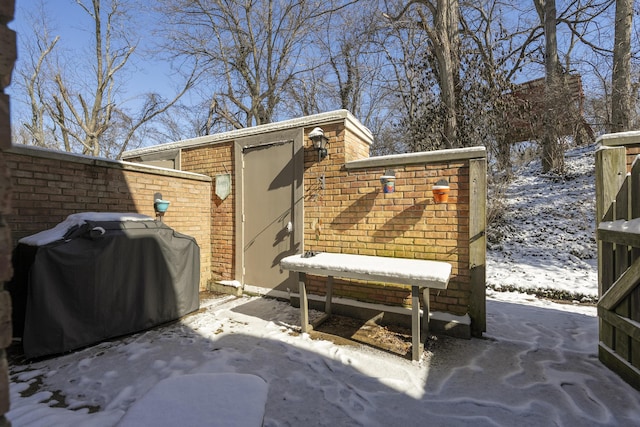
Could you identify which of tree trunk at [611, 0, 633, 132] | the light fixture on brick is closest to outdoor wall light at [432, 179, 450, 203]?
A: the light fixture on brick

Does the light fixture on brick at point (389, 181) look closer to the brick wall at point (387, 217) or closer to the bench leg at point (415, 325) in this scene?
the brick wall at point (387, 217)

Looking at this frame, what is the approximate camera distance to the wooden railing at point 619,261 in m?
2.46

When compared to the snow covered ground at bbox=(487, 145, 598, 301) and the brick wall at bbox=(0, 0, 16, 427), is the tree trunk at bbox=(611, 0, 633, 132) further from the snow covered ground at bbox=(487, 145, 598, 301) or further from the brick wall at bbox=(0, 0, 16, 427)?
the brick wall at bbox=(0, 0, 16, 427)

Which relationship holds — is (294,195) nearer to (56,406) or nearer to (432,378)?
(432,378)

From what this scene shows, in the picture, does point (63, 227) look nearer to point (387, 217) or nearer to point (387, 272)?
point (387, 272)

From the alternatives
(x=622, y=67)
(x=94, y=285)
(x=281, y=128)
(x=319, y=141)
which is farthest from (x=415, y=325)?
(x=622, y=67)

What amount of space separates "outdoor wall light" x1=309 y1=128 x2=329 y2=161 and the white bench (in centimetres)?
158

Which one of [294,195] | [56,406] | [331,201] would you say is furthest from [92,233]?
[331,201]

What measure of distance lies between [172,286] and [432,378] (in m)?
3.41

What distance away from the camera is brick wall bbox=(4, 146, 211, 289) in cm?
353

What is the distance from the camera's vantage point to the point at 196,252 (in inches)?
173

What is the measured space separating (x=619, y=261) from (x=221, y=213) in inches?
220

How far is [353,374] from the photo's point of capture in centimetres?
279

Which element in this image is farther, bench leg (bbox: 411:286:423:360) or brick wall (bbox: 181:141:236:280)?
brick wall (bbox: 181:141:236:280)
